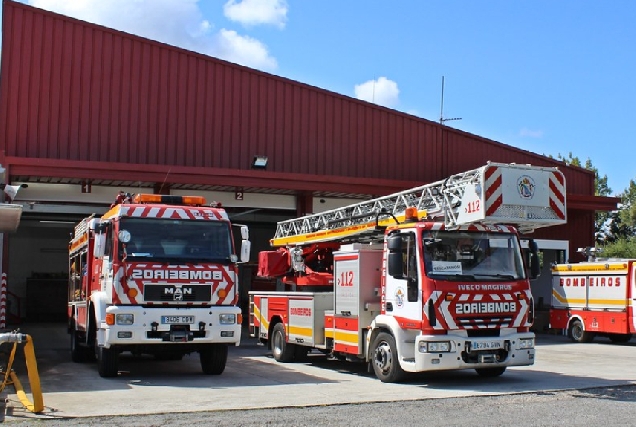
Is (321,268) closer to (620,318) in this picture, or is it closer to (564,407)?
(564,407)

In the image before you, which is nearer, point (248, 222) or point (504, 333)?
point (504, 333)

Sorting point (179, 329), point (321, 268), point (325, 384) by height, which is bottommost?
point (325, 384)

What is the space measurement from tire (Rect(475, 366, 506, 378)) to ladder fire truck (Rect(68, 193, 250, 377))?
13.4ft

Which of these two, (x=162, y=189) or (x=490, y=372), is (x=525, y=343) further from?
(x=162, y=189)

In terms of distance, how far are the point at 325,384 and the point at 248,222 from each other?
19750 mm

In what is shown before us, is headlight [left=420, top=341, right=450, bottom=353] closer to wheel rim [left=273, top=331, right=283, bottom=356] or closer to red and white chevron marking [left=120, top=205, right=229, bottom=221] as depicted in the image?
red and white chevron marking [left=120, top=205, right=229, bottom=221]

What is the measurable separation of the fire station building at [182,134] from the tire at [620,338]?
502cm

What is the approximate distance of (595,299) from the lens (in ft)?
75.8

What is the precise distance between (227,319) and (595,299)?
47.2 feet

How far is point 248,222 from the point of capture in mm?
31562

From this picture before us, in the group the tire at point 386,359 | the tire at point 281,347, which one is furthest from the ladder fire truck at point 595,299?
the tire at point 386,359

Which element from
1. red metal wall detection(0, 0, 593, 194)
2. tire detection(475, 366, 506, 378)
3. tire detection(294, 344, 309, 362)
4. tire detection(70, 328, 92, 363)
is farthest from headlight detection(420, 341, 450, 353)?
red metal wall detection(0, 0, 593, 194)

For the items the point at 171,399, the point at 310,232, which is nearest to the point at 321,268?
the point at 310,232

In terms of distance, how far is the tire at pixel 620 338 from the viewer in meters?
23.1
